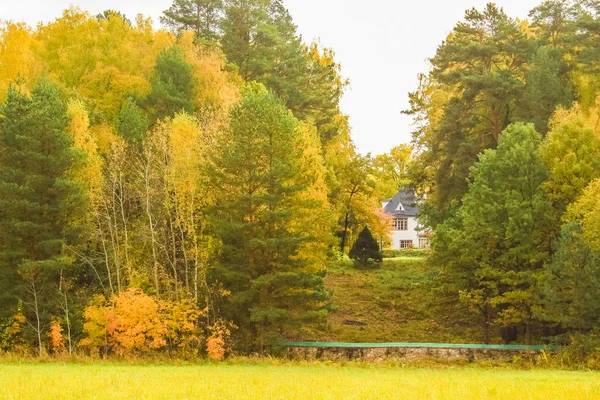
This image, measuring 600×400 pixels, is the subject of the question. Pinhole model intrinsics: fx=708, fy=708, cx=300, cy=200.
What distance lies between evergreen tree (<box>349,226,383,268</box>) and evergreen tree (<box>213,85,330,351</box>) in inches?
775

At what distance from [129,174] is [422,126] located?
22.6 m

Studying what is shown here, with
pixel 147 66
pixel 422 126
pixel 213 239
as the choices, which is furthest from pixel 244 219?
pixel 422 126

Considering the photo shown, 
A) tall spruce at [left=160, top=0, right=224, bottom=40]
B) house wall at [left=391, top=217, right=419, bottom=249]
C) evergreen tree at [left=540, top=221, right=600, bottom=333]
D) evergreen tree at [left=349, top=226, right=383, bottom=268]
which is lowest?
evergreen tree at [left=540, top=221, right=600, bottom=333]

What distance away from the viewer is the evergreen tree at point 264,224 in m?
30.0

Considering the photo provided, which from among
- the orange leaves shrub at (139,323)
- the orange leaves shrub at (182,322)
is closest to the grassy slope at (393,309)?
the orange leaves shrub at (182,322)

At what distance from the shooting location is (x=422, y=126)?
49.7m

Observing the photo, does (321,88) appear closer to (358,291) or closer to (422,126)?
(422,126)

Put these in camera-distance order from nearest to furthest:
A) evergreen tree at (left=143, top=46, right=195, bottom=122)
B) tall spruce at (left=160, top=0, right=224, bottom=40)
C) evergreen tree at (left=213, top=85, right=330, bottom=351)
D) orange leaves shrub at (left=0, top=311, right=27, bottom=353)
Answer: evergreen tree at (left=213, top=85, right=330, bottom=351)
orange leaves shrub at (left=0, top=311, right=27, bottom=353)
evergreen tree at (left=143, top=46, right=195, bottom=122)
tall spruce at (left=160, top=0, right=224, bottom=40)

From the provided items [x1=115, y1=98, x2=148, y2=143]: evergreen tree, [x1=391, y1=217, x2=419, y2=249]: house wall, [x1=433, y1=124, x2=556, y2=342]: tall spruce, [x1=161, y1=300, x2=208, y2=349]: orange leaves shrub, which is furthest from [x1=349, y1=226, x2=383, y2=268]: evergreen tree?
[x1=391, y1=217, x2=419, y2=249]: house wall

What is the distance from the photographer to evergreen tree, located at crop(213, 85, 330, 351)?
2997 centimetres

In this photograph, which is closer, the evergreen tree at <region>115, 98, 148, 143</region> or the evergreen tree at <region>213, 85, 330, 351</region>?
the evergreen tree at <region>213, 85, 330, 351</region>

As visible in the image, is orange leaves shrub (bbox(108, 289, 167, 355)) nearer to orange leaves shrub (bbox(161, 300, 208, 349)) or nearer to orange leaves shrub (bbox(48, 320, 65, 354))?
orange leaves shrub (bbox(161, 300, 208, 349))

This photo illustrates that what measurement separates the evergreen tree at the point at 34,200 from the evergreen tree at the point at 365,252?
2291cm

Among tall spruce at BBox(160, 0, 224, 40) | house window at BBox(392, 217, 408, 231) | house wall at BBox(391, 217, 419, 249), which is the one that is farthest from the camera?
house window at BBox(392, 217, 408, 231)
